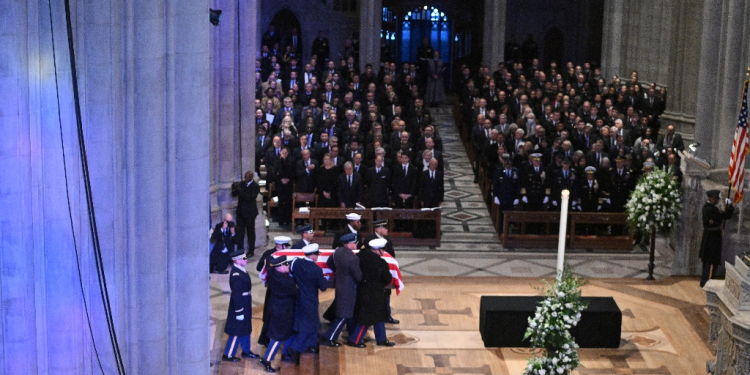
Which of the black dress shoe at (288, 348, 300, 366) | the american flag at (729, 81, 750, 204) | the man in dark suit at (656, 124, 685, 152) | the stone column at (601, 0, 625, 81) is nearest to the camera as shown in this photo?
the black dress shoe at (288, 348, 300, 366)

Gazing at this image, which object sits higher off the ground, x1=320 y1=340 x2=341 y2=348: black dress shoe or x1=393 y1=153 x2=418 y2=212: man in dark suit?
x1=393 y1=153 x2=418 y2=212: man in dark suit

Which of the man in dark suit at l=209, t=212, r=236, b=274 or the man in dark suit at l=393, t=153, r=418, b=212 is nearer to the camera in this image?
the man in dark suit at l=209, t=212, r=236, b=274

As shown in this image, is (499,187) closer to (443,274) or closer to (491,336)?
(443,274)

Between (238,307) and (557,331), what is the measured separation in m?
3.76

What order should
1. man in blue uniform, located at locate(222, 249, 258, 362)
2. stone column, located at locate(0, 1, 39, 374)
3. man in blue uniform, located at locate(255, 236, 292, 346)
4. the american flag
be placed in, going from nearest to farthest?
stone column, located at locate(0, 1, 39, 374) < man in blue uniform, located at locate(222, 249, 258, 362) < man in blue uniform, located at locate(255, 236, 292, 346) < the american flag

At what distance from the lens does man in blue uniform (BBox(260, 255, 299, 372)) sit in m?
11.8

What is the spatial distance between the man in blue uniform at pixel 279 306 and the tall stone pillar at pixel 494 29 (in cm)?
1770

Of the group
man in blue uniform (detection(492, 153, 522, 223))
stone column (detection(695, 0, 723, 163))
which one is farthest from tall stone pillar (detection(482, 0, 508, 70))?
stone column (detection(695, 0, 723, 163))

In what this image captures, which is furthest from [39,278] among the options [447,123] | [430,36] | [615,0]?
[430,36]

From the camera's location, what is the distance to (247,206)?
16.2 m

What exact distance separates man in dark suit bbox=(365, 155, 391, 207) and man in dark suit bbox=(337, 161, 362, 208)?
209mm

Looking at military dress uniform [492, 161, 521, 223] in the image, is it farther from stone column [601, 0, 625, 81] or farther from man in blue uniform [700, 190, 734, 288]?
stone column [601, 0, 625, 81]

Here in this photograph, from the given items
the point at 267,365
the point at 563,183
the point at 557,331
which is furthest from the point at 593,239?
the point at 557,331

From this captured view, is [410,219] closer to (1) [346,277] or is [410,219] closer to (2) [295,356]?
(1) [346,277]
